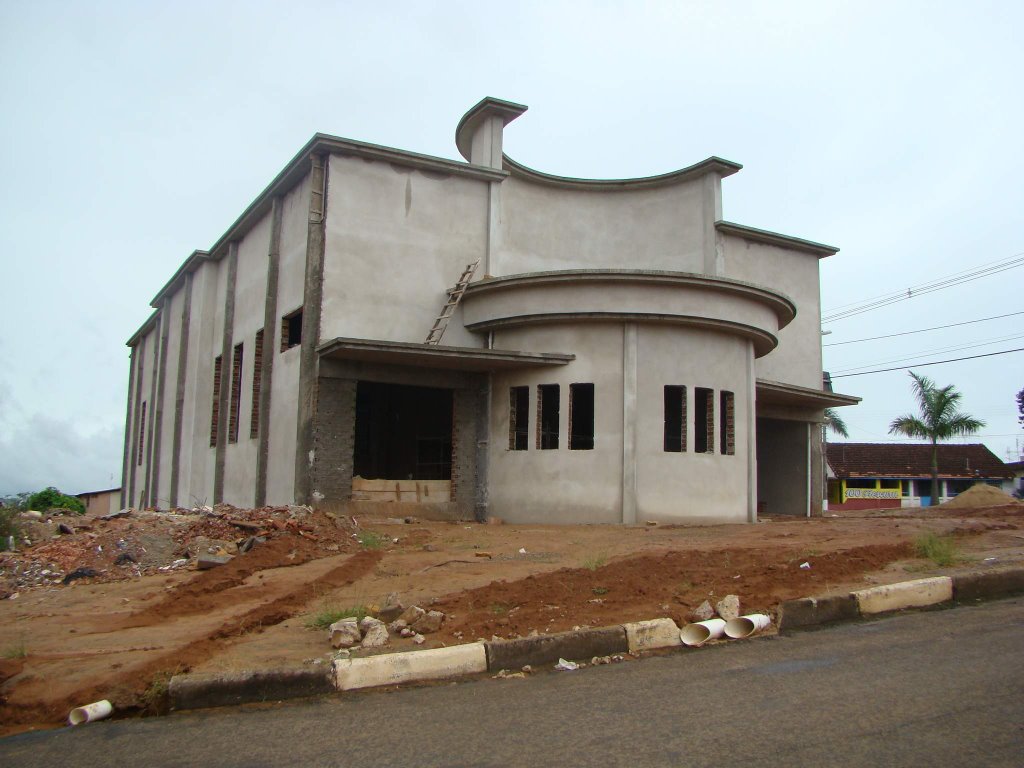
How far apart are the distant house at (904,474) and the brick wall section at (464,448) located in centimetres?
3759

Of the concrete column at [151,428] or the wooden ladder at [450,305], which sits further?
the concrete column at [151,428]

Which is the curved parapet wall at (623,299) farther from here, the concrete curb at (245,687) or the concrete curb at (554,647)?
the concrete curb at (245,687)

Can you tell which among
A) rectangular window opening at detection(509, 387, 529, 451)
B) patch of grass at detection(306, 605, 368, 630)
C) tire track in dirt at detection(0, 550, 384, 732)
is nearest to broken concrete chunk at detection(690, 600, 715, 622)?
patch of grass at detection(306, 605, 368, 630)

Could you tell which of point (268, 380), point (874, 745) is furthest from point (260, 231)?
point (874, 745)

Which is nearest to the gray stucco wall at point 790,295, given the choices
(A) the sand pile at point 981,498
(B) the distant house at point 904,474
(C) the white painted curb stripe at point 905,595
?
(A) the sand pile at point 981,498

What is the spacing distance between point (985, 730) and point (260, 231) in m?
19.8

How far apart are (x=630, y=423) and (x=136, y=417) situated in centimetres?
2554

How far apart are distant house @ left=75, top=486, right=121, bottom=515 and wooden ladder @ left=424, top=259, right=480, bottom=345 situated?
988 inches

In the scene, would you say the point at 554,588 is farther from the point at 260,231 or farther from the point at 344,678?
the point at 260,231

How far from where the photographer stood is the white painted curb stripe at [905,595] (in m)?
7.86

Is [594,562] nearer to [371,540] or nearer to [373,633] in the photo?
[373,633]

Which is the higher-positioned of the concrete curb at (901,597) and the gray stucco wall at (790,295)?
the gray stucco wall at (790,295)

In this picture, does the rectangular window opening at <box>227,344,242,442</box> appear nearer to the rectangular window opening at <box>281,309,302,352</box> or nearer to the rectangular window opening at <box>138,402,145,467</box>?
the rectangular window opening at <box>281,309,302,352</box>

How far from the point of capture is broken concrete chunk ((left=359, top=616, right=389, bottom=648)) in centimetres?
654
